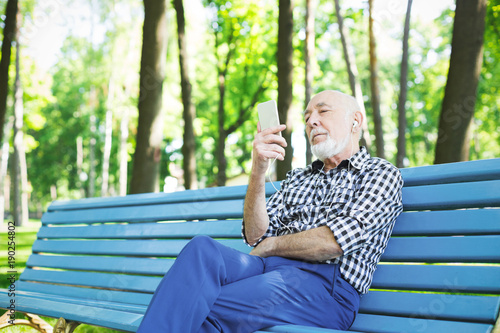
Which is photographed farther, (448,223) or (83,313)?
Result: (83,313)

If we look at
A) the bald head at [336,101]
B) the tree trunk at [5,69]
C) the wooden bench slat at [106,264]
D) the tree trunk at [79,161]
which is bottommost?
the tree trunk at [79,161]

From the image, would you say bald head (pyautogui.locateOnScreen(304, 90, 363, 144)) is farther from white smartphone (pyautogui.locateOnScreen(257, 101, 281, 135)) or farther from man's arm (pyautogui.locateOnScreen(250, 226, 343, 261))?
man's arm (pyautogui.locateOnScreen(250, 226, 343, 261))

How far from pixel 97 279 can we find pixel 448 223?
2.70 m

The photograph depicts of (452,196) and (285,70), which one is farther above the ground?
(285,70)

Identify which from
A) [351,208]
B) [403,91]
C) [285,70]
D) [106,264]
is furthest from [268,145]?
[403,91]

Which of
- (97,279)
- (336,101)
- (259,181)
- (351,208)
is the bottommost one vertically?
(97,279)

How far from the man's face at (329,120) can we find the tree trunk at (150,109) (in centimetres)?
446

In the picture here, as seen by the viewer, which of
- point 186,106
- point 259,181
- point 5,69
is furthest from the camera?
point 186,106

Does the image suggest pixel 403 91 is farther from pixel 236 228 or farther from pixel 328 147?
pixel 236 228

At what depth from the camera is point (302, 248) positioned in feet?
9.01

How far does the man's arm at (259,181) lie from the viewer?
271 cm

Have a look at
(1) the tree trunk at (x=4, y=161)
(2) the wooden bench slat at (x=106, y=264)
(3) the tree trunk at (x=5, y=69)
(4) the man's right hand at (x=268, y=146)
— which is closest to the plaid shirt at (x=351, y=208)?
(4) the man's right hand at (x=268, y=146)

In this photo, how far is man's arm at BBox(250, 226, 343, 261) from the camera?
2.66 metres

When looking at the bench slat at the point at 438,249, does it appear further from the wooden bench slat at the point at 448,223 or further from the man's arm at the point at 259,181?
the man's arm at the point at 259,181
